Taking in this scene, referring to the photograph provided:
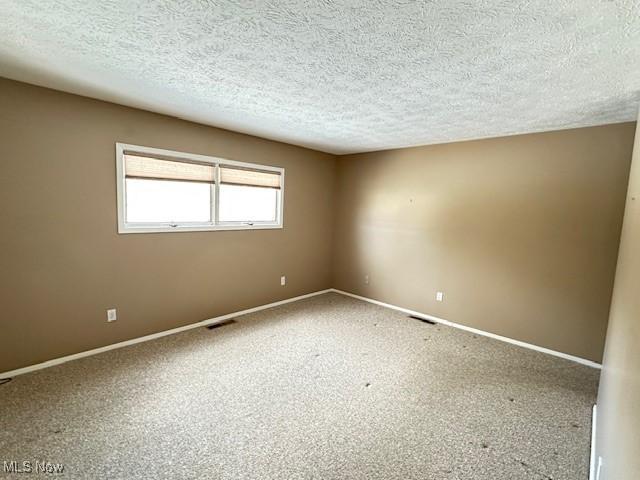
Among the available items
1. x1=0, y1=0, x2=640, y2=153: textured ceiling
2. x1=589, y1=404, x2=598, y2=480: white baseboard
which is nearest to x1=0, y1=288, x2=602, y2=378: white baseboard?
x1=589, y1=404, x2=598, y2=480: white baseboard

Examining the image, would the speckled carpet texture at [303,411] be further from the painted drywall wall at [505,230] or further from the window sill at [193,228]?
the window sill at [193,228]

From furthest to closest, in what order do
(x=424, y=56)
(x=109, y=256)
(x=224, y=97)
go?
(x=109, y=256), (x=224, y=97), (x=424, y=56)

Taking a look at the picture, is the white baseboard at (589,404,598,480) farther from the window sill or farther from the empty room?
the window sill

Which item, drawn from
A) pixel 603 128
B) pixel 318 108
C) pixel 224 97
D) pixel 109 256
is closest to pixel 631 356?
pixel 318 108

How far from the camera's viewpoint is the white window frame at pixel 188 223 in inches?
114

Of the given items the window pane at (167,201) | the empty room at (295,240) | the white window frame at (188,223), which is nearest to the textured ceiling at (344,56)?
the empty room at (295,240)

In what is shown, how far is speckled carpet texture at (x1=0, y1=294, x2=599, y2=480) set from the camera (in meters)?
1.71

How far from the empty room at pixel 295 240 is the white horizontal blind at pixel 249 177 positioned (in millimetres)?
34

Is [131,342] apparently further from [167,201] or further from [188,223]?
[167,201]

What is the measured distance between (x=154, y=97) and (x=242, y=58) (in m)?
1.26

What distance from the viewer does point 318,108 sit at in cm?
269

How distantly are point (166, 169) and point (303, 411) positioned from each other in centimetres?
278

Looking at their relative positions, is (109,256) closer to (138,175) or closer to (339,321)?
(138,175)

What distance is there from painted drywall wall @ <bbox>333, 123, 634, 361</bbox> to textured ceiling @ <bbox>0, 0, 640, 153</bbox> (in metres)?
0.49
